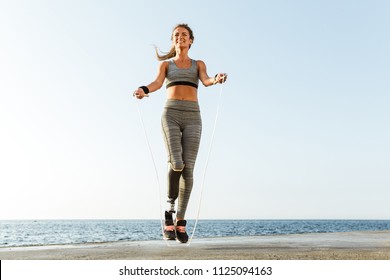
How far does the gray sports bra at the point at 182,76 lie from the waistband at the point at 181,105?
27 cm

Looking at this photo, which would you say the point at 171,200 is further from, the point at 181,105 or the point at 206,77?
the point at 206,77

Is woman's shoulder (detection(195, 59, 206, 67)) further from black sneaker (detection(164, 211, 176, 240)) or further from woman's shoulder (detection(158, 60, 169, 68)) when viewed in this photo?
black sneaker (detection(164, 211, 176, 240))

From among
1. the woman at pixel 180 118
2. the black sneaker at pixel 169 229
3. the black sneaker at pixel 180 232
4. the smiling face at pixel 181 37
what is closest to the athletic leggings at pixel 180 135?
the woman at pixel 180 118

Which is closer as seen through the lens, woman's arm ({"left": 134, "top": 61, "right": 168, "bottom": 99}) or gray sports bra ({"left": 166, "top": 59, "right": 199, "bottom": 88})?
woman's arm ({"left": 134, "top": 61, "right": 168, "bottom": 99})

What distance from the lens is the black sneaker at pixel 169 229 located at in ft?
21.6

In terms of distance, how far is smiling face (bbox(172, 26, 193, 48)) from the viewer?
6672mm

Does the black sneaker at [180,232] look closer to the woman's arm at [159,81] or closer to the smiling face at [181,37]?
the woman's arm at [159,81]

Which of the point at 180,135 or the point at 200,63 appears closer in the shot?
the point at 180,135

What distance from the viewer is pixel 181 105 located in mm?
6484

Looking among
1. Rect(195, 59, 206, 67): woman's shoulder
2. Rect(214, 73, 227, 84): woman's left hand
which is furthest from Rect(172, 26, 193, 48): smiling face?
Rect(214, 73, 227, 84): woman's left hand

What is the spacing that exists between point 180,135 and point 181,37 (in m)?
1.50

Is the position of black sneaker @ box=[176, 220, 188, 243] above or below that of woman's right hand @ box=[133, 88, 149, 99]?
below

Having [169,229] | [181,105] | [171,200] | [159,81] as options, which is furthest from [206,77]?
[169,229]
